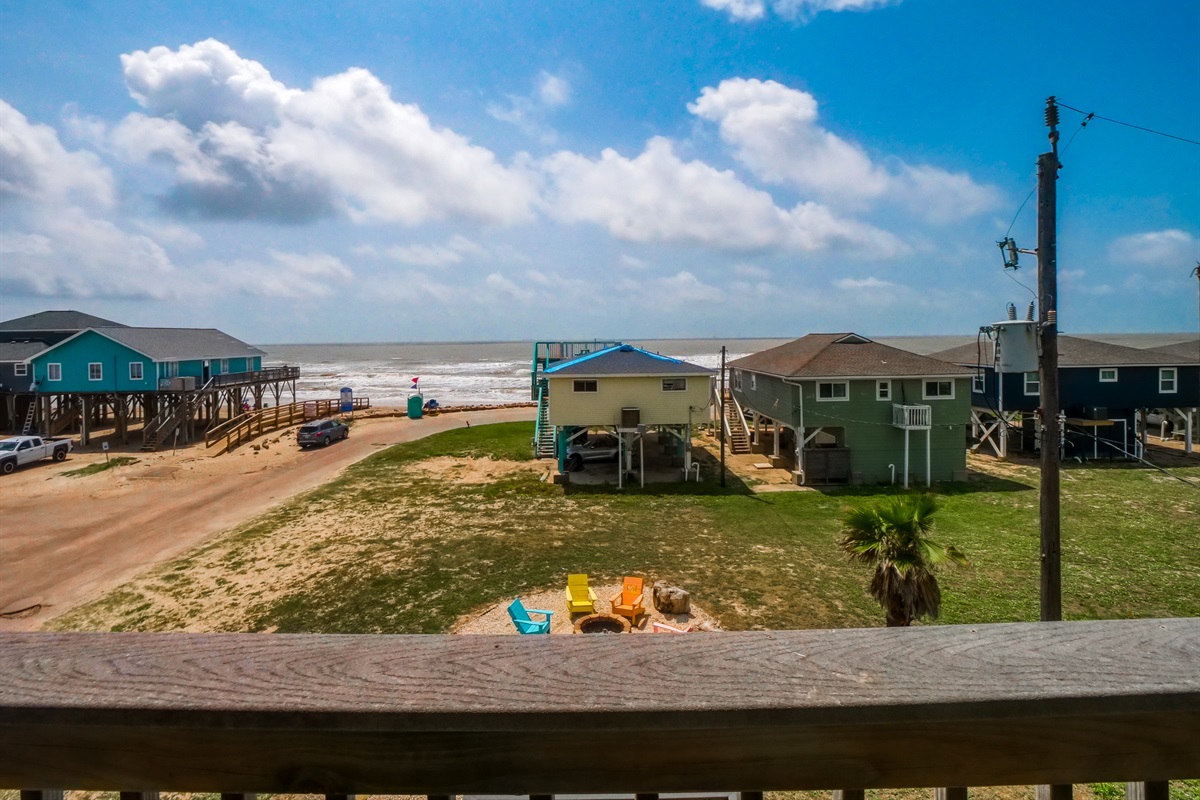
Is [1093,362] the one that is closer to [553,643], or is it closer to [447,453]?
[447,453]

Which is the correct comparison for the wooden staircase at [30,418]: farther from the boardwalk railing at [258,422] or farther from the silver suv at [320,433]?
the silver suv at [320,433]

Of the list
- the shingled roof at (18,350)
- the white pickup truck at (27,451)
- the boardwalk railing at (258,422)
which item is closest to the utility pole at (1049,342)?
the boardwalk railing at (258,422)

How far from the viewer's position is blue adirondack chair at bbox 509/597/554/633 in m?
12.2

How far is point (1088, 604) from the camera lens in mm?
13938

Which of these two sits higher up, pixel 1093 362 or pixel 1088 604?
pixel 1093 362

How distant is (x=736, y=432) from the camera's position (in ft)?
122

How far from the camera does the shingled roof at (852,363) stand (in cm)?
2798

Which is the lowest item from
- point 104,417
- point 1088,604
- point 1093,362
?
point 1088,604

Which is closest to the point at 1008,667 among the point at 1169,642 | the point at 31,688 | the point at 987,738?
the point at 987,738

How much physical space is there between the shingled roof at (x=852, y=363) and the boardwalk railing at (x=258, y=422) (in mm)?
31910

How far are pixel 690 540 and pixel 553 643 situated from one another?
1867 centimetres

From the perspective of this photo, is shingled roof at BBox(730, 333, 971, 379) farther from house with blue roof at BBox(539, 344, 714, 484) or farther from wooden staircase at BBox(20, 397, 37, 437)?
wooden staircase at BBox(20, 397, 37, 437)

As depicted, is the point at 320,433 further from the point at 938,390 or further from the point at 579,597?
the point at 938,390

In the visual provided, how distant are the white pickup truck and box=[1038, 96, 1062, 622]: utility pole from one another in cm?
4227
